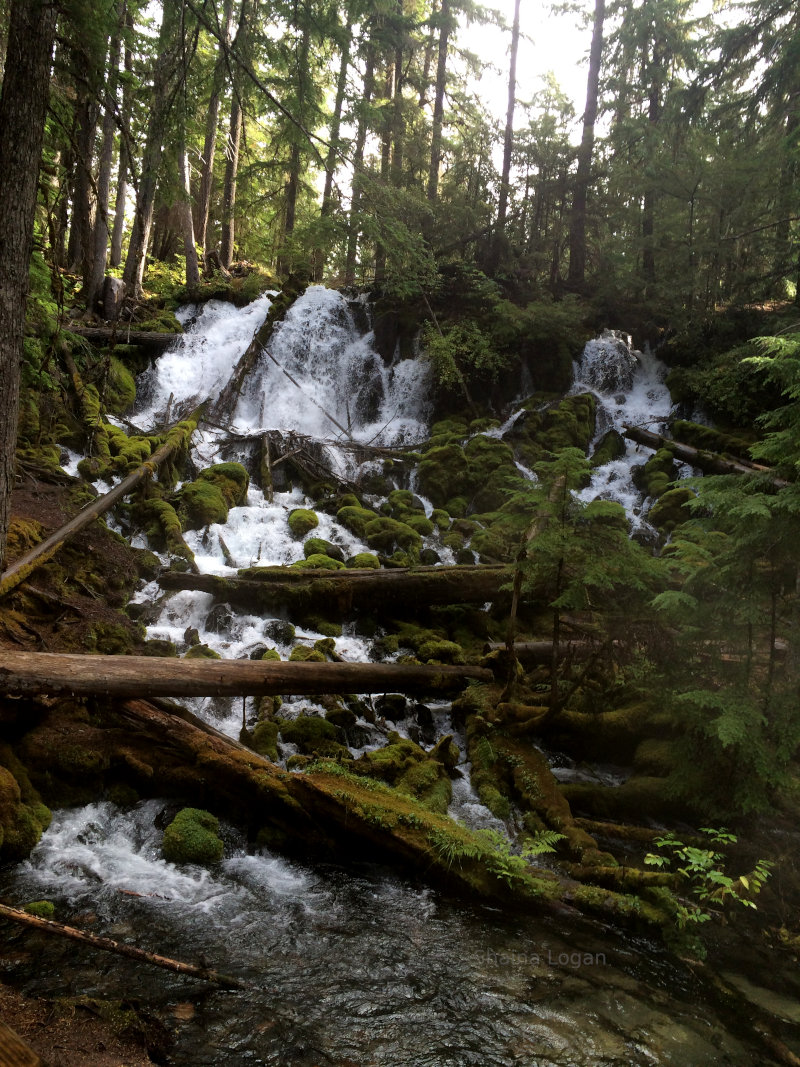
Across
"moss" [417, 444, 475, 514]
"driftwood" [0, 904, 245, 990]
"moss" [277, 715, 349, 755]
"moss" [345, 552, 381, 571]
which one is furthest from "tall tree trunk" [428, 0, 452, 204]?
"driftwood" [0, 904, 245, 990]

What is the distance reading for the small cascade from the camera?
16.8m

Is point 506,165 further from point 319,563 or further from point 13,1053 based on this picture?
point 13,1053

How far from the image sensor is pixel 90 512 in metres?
9.88

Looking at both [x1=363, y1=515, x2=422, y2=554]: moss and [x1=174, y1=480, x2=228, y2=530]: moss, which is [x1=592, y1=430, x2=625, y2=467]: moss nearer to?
[x1=363, y1=515, x2=422, y2=554]: moss

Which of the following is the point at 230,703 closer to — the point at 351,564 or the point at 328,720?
the point at 328,720

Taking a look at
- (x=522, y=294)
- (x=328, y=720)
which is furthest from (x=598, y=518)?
(x=522, y=294)

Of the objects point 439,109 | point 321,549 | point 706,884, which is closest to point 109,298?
point 321,549

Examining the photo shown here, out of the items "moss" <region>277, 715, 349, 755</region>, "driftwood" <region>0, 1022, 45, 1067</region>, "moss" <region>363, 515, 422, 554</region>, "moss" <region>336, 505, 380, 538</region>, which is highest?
"moss" <region>336, 505, 380, 538</region>

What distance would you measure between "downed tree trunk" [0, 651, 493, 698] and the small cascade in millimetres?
10985

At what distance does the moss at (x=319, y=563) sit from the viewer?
10961 mm

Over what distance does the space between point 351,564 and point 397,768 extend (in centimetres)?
560

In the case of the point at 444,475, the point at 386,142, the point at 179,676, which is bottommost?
the point at 179,676

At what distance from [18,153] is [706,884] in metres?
7.95

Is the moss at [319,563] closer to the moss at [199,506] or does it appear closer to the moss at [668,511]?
the moss at [199,506]
